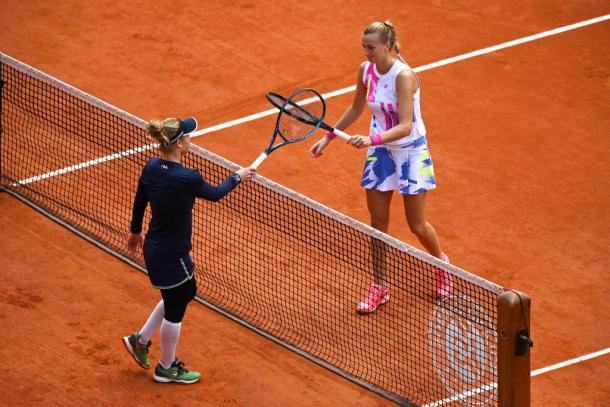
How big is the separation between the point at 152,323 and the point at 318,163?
3478 mm

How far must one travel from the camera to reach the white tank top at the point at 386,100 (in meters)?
8.72

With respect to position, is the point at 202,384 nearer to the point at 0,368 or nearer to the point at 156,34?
the point at 0,368

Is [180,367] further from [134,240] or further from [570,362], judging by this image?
[570,362]

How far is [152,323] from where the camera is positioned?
327 inches

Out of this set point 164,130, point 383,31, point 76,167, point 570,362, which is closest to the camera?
point 164,130

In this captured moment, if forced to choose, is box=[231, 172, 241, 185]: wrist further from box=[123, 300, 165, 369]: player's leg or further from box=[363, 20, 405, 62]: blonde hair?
box=[363, 20, 405, 62]: blonde hair

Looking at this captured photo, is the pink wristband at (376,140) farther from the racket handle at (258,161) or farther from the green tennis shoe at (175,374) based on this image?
the green tennis shoe at (175,374)

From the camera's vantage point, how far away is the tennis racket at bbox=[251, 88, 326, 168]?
8.67 metres

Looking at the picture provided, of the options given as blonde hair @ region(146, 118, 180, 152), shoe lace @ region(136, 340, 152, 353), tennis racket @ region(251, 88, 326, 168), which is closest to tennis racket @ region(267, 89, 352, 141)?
tennis racket @ region(251, 88, 326, 168)

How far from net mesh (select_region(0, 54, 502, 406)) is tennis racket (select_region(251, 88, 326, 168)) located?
0.53 m

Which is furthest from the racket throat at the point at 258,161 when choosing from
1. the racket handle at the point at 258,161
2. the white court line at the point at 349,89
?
the white court line at the point at 349,89

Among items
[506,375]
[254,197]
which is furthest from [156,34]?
[506,375]

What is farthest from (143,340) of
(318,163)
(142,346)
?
(318,163)

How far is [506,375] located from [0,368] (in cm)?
358
